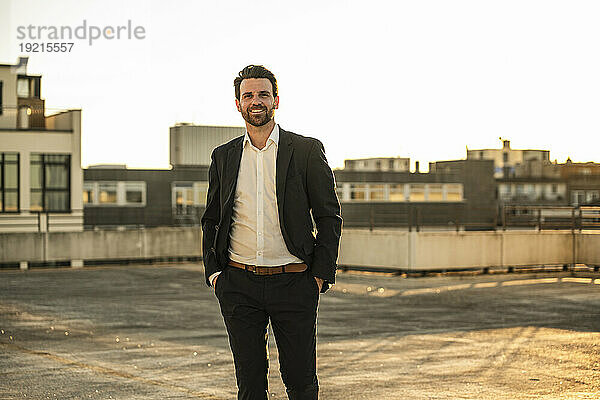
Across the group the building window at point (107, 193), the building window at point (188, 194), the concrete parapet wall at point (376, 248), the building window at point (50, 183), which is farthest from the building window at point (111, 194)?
the concrete parapet wall at point (376, 248)

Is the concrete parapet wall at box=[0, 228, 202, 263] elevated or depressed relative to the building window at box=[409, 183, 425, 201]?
depressed

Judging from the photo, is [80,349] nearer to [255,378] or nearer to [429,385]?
[429,385]

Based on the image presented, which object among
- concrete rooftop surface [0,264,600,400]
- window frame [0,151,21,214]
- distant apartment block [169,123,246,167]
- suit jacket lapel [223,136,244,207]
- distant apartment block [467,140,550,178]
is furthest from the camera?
distant apartment block [467,140,550,178]

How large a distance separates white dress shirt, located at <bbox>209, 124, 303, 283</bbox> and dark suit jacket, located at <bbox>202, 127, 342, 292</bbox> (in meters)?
0.04

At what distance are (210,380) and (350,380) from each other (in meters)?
1.19

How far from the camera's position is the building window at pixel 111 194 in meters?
66.4

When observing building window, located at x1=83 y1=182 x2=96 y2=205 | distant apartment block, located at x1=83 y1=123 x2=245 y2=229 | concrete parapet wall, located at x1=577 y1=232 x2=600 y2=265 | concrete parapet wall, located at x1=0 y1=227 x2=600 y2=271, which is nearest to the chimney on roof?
distant apartment block, located at x1=83 y1=123 x2=245 y2=229

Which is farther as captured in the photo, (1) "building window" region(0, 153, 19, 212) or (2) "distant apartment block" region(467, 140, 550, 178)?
(2) "distant apartment block" region(467, 140, 550, 178)

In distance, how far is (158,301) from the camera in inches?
646

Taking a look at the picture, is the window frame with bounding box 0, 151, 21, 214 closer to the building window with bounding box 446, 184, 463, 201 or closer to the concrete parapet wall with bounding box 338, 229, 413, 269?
the concrete parapet wall with bounding box 338, 229, 413, 269

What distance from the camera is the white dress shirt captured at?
463 cm

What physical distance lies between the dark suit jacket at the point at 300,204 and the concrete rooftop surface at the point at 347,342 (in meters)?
3.01

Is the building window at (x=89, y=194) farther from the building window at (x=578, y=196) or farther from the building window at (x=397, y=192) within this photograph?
the building window at (x=578, y=196)

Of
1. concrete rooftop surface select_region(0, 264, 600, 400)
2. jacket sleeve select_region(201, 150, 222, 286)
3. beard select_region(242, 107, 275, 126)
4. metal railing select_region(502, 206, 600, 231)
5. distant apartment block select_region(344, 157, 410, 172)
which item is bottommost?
concrete rooftop surface select_region(0, 264, 600, 400)
